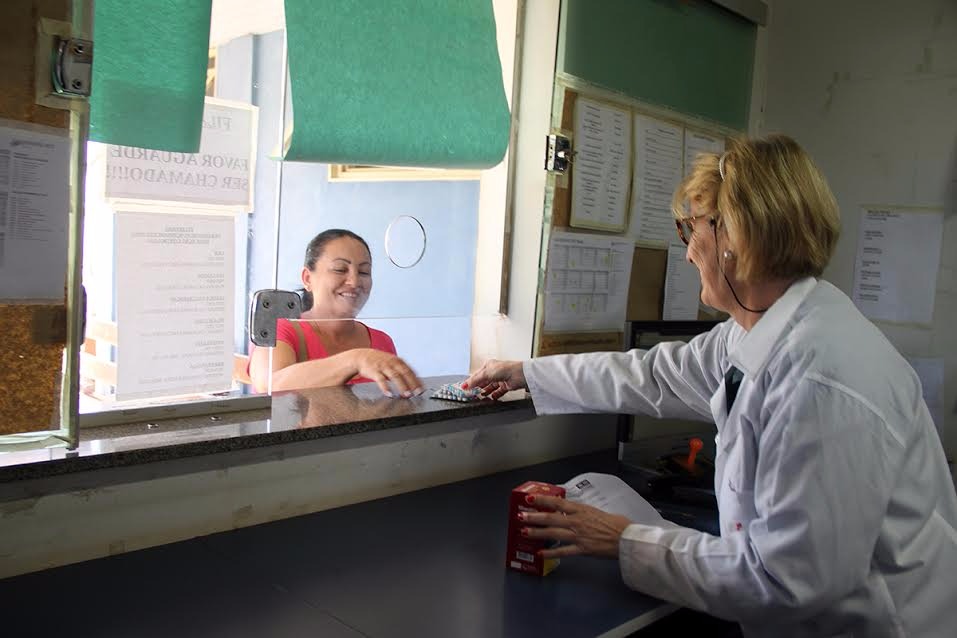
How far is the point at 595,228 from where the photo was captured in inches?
89.0

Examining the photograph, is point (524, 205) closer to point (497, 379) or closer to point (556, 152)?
point (556, 152)

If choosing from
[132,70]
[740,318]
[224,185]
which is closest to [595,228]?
[740,318]

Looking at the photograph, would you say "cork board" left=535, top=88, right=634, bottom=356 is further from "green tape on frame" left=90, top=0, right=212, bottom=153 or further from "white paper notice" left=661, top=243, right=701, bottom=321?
"green tape on frame" left=90, top=0, right=212, bottom=153

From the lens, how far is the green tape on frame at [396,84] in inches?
63.1

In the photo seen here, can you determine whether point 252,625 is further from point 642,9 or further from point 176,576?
point 642,9

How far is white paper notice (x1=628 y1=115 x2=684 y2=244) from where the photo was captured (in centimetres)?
236

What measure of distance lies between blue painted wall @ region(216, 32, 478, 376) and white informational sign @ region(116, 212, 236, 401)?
0.40 meters

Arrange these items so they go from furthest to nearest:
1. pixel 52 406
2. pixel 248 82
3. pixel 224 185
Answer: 1. pixel 248 82
2. pixel 224 185
3. pixel 52 406

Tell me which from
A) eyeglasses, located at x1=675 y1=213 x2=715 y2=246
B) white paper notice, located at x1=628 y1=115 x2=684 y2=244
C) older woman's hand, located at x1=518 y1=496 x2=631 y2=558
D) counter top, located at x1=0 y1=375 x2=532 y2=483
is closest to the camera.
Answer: counter top, located at x1=0 y1=375 x2=532 y2=483

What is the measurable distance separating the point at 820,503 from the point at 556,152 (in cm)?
123

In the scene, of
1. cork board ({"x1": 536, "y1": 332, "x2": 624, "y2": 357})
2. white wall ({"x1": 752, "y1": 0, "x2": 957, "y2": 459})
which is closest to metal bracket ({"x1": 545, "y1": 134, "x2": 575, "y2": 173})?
cork board ({"x1": 536, "y1": 332, "x2": 624, "y2": 357})

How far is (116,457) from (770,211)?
3.68 ft

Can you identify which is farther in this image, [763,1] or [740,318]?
[763,1]

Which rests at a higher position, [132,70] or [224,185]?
[132,70]
